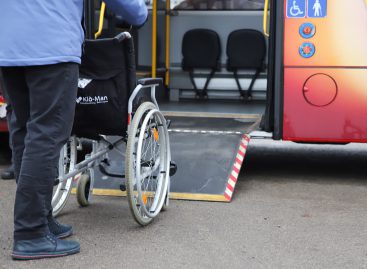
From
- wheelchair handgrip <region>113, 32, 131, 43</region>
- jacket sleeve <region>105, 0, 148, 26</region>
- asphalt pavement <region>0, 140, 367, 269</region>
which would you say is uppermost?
jacket sleeve <region>105, 0, 148, 26</region>

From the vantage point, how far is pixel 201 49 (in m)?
8.65

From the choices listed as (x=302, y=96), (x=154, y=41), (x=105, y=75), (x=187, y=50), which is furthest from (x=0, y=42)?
(x=187, y=50)

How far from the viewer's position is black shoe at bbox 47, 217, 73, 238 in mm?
3744

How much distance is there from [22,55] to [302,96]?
8.95 feet

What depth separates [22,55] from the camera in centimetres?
326

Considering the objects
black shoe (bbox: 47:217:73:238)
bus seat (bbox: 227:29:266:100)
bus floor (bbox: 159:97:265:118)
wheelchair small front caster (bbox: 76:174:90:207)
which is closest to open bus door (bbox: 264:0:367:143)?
bus floor (bbox: 159:97:265:118)

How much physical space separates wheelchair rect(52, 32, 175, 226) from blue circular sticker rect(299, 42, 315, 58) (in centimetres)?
155

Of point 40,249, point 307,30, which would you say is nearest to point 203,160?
point 307,30

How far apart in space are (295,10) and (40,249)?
9.65ft

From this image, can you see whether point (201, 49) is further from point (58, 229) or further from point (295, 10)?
point (58, 229)

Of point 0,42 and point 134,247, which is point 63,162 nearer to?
point 134,247

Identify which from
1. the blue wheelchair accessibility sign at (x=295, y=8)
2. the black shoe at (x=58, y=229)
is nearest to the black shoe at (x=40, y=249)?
the black shoe at (x=58, y=229)

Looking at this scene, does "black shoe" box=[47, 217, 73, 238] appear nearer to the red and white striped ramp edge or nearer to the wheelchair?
the wheelchair

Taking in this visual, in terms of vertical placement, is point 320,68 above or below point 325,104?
above
